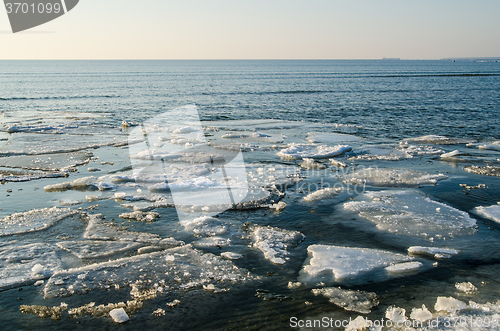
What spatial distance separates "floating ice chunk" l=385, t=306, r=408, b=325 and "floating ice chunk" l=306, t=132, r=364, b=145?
11524mm

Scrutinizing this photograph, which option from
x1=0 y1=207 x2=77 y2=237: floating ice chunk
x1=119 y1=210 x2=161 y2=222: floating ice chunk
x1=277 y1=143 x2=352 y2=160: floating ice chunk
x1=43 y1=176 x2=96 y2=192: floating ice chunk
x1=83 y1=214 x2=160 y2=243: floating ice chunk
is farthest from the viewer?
x1=277 y1=143 x2=352 y2=160: floating ice chunk

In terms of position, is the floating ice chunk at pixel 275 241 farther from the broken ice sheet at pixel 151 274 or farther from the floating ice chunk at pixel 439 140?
the floating ice chunk at pixel 439 140

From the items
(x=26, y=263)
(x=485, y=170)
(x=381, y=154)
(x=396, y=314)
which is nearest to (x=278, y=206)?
(x=396, y=314)

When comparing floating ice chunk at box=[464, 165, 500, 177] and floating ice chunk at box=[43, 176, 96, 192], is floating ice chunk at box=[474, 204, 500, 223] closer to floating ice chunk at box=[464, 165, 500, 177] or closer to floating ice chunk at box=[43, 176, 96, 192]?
floating ice chunk at box=[464, 165, 500, 177]

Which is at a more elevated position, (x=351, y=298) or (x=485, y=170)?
(x=351, y=298)

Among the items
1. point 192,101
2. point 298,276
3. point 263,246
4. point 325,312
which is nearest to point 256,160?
point 263,246

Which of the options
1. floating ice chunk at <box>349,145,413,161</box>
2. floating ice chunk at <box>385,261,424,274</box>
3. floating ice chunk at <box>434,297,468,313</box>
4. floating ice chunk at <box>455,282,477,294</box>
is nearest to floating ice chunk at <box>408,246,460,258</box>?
floating ice chunk at <box>385,261,424,274</box>

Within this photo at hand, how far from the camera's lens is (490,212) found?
771 cm

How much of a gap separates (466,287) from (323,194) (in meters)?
4.34

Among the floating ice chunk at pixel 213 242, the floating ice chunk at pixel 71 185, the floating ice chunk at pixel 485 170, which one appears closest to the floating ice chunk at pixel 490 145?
the floating ice chunk at pixel 485 170

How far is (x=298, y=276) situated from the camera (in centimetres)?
536

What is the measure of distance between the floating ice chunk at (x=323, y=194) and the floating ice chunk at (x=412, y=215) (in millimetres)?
649

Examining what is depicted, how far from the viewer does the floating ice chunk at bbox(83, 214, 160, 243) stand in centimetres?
657

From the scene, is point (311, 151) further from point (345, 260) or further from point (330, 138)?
point (345, 260)
